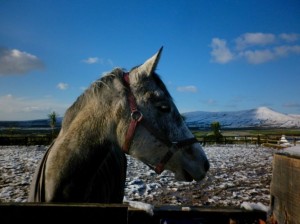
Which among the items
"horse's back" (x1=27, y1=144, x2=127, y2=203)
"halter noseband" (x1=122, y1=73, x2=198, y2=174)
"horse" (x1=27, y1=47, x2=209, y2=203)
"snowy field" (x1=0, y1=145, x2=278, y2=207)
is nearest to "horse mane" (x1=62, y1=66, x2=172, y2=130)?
"horse" (x1=27, y1=47, x2=209, y2=203)

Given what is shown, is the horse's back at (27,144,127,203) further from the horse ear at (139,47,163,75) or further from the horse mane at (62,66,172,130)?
the horse ear at (139,47,163,75)

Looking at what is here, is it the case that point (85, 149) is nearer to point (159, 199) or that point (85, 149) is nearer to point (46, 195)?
point (46, 195)

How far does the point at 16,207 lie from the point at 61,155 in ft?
3.56

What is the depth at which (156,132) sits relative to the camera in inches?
97.9

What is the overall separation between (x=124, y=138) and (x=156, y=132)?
12.3 inches

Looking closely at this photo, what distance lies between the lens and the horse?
2.43 metres

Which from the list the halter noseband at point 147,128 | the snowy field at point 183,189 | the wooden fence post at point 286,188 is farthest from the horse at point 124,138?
the snowy field at point 183,189

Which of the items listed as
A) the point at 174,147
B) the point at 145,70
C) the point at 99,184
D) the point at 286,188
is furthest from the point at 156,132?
the point at 286,188

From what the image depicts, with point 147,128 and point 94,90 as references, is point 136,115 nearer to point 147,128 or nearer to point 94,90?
point 147,128

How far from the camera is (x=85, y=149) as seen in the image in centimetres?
247

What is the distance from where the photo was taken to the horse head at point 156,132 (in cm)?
249

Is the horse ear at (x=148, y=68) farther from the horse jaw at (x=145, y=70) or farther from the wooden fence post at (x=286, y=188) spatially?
the wooden fence post at (x=286, y=188)

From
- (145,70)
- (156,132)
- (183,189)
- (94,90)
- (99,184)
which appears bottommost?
(183,189)

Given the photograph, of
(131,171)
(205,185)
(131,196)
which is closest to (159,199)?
(131,196)
